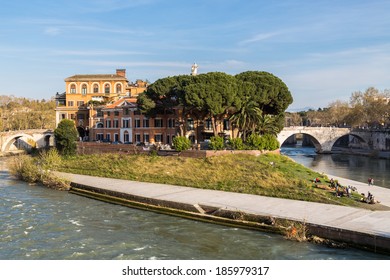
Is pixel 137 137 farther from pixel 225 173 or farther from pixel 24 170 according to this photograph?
pixel 225 173

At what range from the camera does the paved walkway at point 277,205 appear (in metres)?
26.3

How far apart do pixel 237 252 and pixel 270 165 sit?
80.3ft

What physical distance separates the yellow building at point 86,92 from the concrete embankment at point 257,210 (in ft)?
151

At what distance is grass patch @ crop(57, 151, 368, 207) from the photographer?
3703 cm

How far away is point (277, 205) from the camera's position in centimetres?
3238

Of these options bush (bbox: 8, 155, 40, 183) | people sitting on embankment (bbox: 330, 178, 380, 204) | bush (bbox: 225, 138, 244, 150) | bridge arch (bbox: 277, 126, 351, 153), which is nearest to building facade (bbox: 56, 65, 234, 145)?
bush (bbox: 225, 138, 244, 150)

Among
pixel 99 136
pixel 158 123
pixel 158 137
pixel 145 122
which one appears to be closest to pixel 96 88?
pixel 99 136

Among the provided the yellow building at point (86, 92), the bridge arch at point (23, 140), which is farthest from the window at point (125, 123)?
the bridge arch at point (23, 140)

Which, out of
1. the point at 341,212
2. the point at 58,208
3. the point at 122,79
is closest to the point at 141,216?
the point at 58,208

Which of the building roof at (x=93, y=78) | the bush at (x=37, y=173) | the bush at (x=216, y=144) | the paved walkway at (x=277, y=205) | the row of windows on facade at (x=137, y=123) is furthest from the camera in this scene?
the building roof at (x=93, y=78)

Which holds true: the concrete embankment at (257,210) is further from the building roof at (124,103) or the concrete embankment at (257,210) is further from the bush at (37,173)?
the building roof at (124,103)

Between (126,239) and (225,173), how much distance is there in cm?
1975

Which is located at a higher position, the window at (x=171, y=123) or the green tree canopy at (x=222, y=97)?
the green tree canopy at (x=222, y=97)

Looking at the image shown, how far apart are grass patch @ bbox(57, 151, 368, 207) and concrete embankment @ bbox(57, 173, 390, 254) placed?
1683 millimetres
